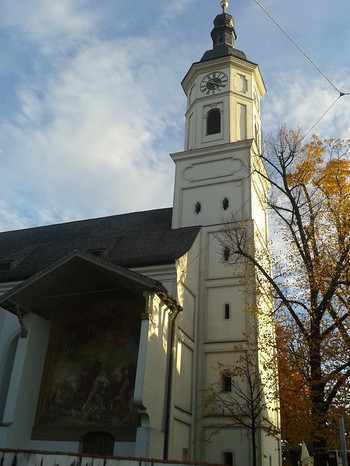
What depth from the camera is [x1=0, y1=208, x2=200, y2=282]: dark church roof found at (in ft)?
70.2

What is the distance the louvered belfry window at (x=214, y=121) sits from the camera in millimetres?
27797

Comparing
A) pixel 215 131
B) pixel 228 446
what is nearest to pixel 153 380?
pixel 228 446

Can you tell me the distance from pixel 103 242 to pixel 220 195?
6619mm

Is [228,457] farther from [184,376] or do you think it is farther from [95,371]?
[95,371]

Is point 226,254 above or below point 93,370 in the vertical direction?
above

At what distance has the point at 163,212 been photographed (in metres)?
27.7

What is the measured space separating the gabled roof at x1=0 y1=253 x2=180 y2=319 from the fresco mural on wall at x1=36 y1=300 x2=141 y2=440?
71cm

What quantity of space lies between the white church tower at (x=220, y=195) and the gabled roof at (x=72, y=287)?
3219 mm

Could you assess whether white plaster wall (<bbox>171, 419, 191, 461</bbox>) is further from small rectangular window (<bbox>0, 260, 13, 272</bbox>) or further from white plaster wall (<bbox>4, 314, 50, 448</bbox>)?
small rectangular window (<bbox>0, 260, 13, 272</bbox>)

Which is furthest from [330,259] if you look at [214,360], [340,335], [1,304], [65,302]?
[1,304]

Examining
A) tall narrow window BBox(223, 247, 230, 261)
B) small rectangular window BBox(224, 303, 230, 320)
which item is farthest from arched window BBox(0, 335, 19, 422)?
tall narrow window BBox(223, 247, 230, 261)

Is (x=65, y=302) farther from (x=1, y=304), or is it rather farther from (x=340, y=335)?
(x=340, y=335)

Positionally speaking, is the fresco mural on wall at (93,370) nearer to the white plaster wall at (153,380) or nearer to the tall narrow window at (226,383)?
the white plaster wall at (153,380)

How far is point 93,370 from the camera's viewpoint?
18.6 m
